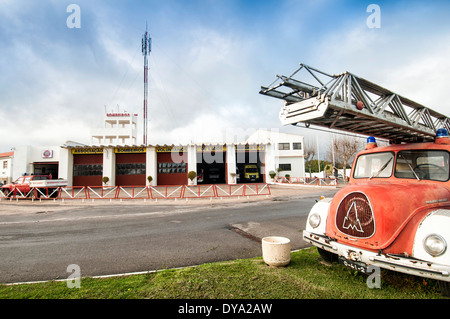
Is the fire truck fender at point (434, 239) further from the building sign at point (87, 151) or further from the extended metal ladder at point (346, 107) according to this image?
the building sign at point (87, 151)

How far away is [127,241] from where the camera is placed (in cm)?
621

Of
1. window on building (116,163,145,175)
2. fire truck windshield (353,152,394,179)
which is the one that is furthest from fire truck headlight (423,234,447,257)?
window on building (116,163,145,175)

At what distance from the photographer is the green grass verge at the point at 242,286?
3.01m

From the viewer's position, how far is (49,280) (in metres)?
3.81

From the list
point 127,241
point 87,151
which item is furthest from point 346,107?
point 87,151

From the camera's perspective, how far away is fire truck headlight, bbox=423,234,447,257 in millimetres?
2615

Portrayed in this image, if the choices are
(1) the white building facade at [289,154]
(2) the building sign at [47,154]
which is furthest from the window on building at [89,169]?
(1) the white building facade at [289,154]

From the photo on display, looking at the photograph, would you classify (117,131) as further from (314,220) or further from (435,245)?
(435,245)

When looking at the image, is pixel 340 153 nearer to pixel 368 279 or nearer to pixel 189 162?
pixel 189 162

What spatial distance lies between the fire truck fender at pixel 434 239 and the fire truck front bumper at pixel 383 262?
0.28ft

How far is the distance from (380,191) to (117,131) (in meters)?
45.2

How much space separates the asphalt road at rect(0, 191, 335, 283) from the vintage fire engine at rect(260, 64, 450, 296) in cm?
222
